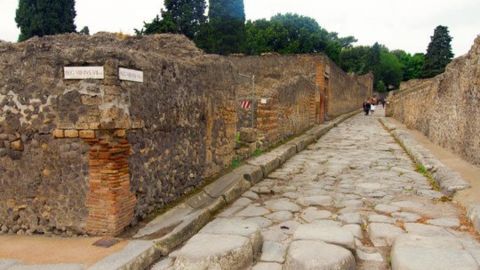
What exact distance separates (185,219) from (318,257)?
1635 mm

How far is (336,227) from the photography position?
3881 mm

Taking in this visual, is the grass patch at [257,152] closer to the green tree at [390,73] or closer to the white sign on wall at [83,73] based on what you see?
the white sign on wall at [83,73]

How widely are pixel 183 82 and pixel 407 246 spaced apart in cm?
305

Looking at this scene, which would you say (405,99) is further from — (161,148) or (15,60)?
(15,60)

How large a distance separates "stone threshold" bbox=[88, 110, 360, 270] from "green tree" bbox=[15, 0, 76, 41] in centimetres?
2151

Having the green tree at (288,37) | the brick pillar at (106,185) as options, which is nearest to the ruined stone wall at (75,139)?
the brick pillar at (106,185)

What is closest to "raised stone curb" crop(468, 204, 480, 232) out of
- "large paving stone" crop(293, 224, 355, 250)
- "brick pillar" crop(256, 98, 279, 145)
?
"large paving stone" crop(293, 224, 355, 250)

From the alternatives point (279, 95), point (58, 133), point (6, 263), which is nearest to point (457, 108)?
point (279, 95)

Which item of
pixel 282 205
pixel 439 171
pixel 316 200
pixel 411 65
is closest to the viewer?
pixel 282 205

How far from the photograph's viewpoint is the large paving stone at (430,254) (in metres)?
2.88

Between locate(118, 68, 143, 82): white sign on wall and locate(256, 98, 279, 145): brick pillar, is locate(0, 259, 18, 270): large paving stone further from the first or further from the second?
locate(256, 98, 279, 145): brick pillar

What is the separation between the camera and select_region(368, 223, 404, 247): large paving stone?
372 cm

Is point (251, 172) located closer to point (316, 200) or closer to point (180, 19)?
point (316, 200)

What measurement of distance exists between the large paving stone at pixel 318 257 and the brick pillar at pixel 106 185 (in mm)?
1615
